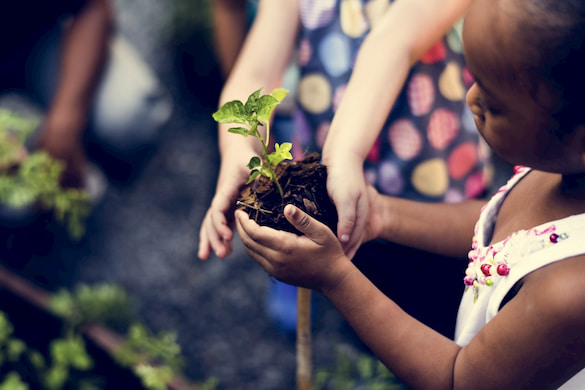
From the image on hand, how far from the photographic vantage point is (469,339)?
0.56m

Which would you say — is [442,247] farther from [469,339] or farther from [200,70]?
[200,70]

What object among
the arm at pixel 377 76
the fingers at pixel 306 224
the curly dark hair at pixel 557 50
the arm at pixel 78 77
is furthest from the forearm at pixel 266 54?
the arm at pixel 78 77

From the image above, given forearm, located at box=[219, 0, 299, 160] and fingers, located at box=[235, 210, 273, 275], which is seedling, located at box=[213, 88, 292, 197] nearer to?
fingers, located at box=[235, 210, 273, 275]

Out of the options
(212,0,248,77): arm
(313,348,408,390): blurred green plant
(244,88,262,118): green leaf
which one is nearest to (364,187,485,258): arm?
(244,88,262,118): green leaf

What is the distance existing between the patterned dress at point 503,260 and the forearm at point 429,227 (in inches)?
2.2

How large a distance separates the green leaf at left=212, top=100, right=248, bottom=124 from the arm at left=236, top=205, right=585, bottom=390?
93mm

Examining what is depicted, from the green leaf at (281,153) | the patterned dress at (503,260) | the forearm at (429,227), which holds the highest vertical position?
the green leaf at (281,153)

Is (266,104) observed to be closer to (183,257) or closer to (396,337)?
(396,337)

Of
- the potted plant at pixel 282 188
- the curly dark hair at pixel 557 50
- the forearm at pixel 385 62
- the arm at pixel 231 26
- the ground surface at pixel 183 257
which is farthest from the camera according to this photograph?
the ground surface at pixel 183 257

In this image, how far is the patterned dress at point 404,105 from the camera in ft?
2.35

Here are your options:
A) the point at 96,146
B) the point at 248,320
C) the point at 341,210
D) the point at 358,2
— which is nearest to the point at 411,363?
the point at 341,210

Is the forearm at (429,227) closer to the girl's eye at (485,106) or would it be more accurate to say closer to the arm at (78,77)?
Result: the girl's eye at (485,106)

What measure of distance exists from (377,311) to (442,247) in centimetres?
17

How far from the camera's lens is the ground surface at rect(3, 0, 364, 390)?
133 centimetres
